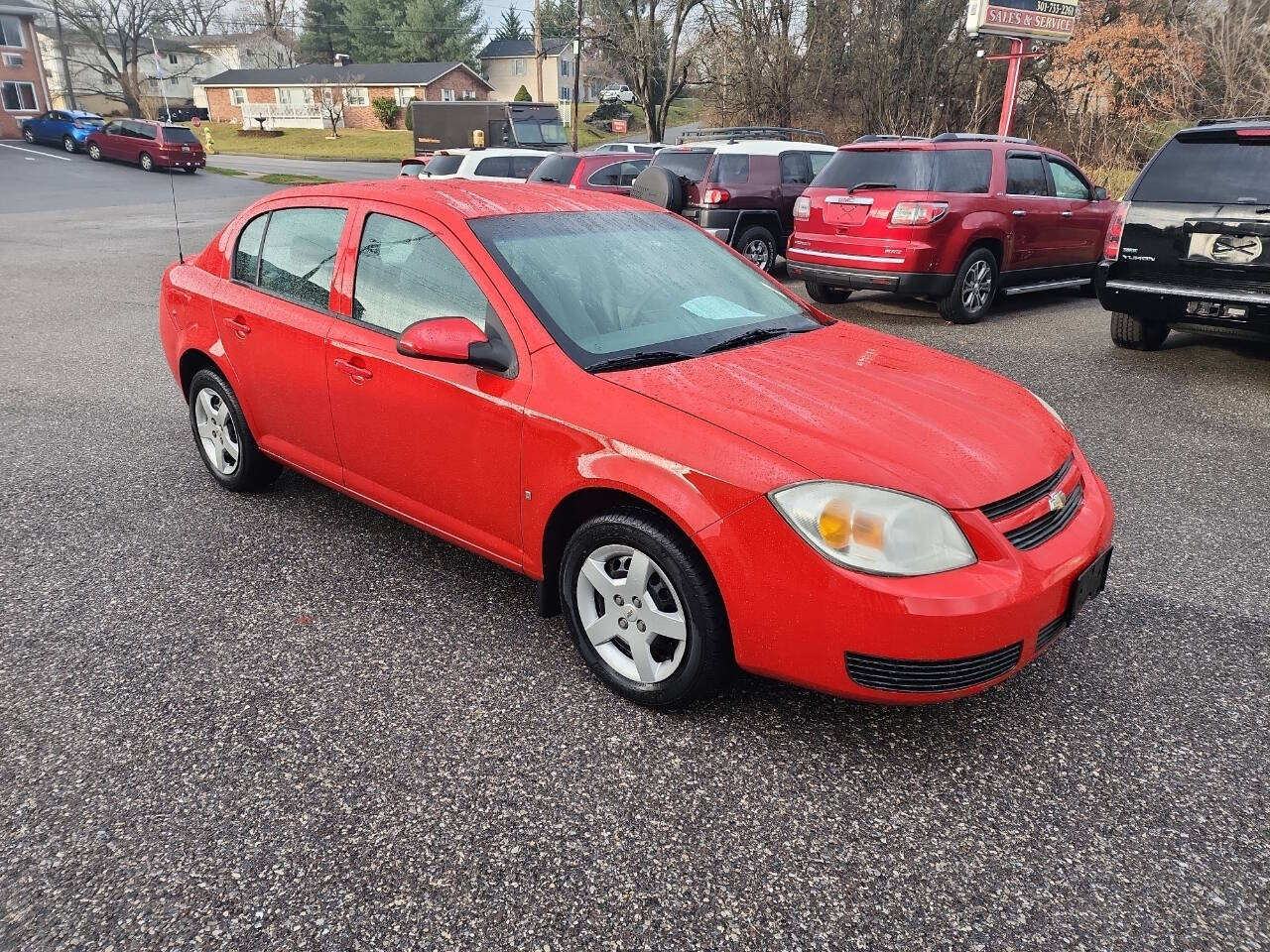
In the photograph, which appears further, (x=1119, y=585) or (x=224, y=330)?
(x=224, y=330)

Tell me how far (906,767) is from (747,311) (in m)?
1.83

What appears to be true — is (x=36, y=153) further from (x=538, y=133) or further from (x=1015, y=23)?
(x=1015, y=23)

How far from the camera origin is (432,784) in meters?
2.59

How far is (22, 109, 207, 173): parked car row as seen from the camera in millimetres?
31859

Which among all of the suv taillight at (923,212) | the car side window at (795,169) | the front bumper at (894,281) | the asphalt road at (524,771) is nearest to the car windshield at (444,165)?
the car side window at (795,169)

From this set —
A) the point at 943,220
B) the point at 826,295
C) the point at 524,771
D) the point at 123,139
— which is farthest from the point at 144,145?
the point at 524,771

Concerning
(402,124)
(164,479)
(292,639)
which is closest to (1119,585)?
(292,639)

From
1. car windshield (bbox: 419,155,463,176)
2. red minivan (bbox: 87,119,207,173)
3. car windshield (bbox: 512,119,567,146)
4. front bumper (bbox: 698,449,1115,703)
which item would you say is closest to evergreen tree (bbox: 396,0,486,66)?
red minivan (bbox: 87,119,207,173)

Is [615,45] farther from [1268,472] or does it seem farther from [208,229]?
[1268,472]

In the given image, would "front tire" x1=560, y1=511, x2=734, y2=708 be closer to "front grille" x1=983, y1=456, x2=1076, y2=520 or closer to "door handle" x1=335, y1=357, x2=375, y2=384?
"front grille" x1=983, y1=456, x2=1076, y2=520

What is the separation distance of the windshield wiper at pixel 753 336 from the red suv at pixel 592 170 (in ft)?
33.3

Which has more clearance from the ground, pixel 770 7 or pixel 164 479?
pixel 770 7

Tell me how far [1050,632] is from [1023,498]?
401 mm

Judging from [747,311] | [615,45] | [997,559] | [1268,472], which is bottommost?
[1268,472]
